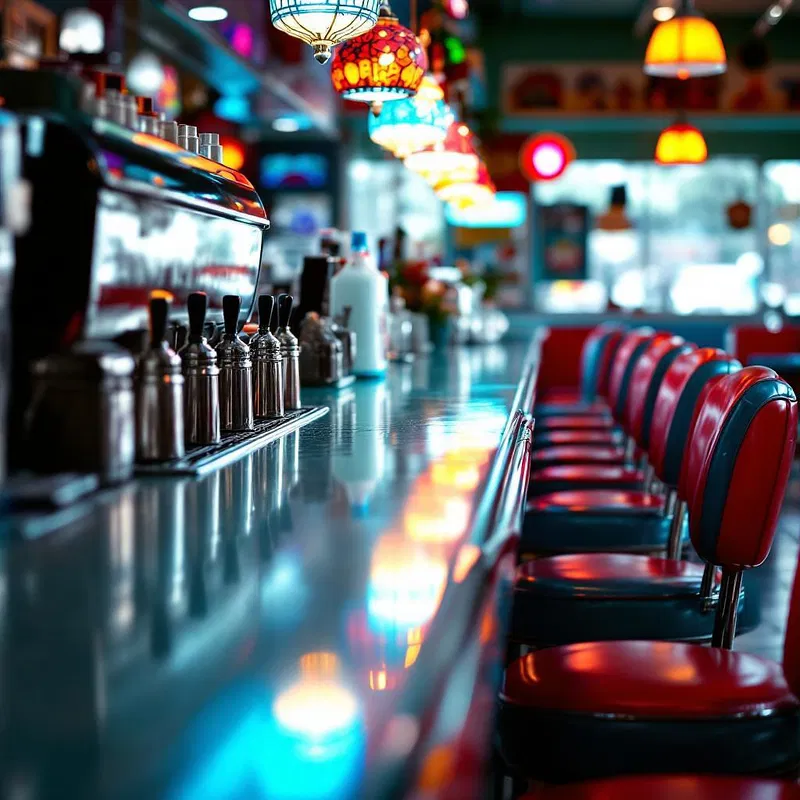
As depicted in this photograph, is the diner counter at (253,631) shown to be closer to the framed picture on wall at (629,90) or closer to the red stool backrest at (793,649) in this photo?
the red stool backrest at (793,649)

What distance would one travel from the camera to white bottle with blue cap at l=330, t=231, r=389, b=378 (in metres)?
3.21

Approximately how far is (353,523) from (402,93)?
209 centimetres

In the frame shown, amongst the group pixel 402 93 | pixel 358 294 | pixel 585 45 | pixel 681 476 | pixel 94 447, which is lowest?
pixel 681 476

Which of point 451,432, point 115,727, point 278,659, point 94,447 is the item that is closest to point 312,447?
point 451,432

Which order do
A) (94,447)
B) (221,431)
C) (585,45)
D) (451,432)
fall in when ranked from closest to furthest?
(94,447), (221,431), (451,432), (585,45)

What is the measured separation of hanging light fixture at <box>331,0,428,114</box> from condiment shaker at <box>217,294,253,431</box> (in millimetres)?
1325

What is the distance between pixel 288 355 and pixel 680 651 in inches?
36.2

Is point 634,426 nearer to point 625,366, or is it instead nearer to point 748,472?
point 625,366

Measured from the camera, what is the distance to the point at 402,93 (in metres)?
3.08

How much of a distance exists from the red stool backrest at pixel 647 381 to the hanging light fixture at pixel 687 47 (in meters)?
2.77

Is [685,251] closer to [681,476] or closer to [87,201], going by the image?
[681,476]

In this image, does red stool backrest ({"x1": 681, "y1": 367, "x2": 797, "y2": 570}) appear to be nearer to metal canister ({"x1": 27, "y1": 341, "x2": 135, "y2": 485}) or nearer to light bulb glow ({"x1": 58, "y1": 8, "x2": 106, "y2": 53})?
metal canister ({"x1": 27, "y1": 341, "x2": 135, "y2": 485})

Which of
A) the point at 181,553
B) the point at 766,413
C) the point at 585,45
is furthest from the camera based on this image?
the point at 585,45

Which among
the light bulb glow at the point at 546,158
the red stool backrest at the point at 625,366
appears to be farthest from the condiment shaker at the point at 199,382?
the light bulb glow at the point at 546,158
